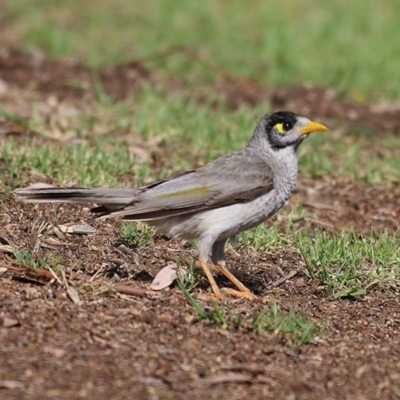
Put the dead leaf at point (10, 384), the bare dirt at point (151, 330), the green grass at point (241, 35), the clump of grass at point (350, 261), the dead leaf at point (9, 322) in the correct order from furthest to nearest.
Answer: the green grass at point (241, 35)
the clump of grass at point (350, 261)
the dead leaf at point (9, 322)
the bare dirt at point (151, 330)
the dead leaf at point (10, 384)

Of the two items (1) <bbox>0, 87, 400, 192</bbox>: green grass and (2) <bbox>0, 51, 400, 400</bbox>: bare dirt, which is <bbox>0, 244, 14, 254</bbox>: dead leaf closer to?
(2) <bbox>0, 51, 400, 400</bbox>: bare dirt

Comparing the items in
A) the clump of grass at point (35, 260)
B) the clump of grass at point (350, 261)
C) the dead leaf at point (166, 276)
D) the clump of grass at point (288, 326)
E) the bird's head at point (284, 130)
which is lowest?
the clump of grass at point (350, 261)

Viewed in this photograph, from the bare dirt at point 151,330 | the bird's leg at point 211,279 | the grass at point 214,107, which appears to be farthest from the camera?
the grass at point 214,107

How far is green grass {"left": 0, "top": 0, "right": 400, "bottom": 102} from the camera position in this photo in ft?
41.0

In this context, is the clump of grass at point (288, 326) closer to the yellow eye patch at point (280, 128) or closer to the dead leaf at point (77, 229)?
the yellow eye patch at point (280, 128)

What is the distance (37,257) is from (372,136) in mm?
5466

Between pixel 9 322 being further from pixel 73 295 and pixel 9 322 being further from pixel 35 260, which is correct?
pixel 35 260

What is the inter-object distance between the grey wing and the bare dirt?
0.51 metres

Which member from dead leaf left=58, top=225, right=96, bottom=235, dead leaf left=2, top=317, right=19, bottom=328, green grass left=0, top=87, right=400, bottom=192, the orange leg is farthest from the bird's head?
dead leaf left=2, top=317, right=19, bottom=328

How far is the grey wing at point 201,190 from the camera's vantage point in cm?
611

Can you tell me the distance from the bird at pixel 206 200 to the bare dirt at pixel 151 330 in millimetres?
363

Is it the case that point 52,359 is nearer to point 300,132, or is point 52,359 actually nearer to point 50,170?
point 300,132

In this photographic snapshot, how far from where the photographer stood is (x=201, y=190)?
629 cm

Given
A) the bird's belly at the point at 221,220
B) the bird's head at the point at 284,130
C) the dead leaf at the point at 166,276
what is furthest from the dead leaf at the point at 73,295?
the bird's head at the point at 284,130
